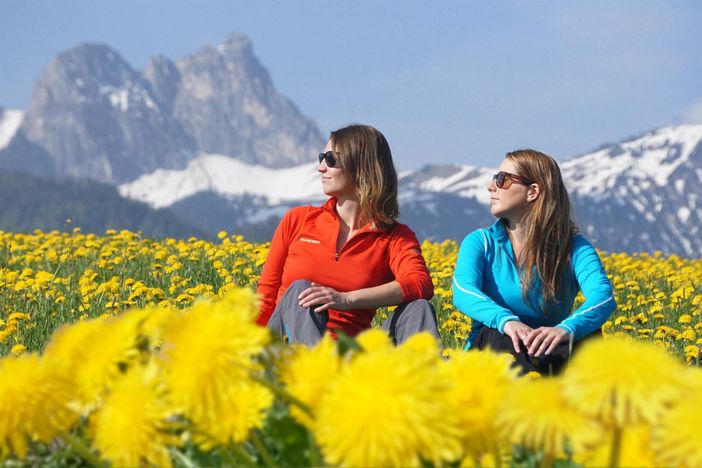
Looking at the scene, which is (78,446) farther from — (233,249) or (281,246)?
(233,249)

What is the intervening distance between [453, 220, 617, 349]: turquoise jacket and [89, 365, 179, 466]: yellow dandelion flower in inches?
136

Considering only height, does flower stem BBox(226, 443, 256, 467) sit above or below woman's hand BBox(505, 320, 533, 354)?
above

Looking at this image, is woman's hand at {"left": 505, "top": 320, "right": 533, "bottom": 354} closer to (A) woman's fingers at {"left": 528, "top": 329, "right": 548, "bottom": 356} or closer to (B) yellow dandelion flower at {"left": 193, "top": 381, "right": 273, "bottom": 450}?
(A) woman's fingers at {"left": 528, "top": 329, "right": 548, "bottom": 356}

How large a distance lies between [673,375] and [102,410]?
73cm

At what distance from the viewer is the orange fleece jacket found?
183 inches

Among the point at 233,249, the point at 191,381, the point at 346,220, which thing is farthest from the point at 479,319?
the point at 233,249

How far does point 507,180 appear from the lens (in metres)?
4.78

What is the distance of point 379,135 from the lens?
492 centimetres

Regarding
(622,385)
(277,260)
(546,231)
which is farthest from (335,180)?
(622,385)

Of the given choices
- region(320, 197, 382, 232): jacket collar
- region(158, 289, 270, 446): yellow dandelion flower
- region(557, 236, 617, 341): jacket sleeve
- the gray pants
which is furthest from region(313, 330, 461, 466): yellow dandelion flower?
region(320, 197, 382, 232): jacket collar

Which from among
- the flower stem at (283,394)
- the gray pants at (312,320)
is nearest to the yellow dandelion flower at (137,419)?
the flower stem at (283,394)

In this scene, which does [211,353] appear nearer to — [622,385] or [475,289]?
[622,385]

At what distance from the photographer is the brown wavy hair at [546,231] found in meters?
4.66

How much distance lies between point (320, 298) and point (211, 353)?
3.12 meters
